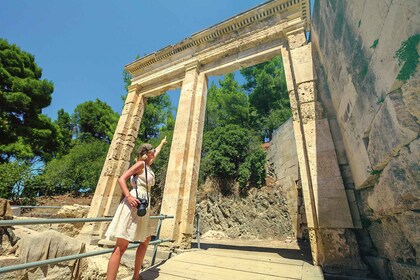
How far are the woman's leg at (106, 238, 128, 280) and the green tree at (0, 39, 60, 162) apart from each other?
17.7 metres

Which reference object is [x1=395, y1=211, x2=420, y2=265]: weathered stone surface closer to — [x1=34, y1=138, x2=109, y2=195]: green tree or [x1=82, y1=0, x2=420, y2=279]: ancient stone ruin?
[x1=82, y1=0, x2=420, y2=279]: ancient stone ruin

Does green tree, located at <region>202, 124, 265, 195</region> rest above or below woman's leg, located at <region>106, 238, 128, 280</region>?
above

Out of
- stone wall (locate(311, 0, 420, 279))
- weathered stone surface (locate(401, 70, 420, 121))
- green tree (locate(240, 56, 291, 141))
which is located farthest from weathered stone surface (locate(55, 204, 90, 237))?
green tree (locate(240, 56, 291, 141))

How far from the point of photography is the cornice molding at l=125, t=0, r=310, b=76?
538 centimetres

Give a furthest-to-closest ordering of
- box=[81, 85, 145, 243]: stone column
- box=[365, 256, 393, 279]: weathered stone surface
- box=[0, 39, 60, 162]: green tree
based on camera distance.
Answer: box=[0, 39, 60, 162]: green tree < box=[81, 85, 145, 243]: stone column < box=[365, 256, 393, 279]: weathered stone surface

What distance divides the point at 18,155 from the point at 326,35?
19664mm

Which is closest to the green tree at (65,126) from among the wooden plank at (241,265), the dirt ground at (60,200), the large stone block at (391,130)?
the dirt ground at (60,200)

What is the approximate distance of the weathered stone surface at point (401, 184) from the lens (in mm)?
1500

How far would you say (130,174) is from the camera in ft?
7.41

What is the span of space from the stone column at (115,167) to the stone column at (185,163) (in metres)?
2.55

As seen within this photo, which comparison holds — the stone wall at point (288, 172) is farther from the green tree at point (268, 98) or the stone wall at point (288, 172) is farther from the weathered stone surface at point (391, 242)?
the green tree at point (268, 98)

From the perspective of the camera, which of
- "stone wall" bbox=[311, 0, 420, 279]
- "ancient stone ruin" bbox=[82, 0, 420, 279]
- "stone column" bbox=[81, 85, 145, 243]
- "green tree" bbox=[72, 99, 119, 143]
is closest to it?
"stone wall" bbox=[311, 0, 420, 279]

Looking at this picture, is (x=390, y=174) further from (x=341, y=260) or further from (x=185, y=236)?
(x=185, y=236)

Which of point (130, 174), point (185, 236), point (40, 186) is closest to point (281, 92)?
point (185, 236)
